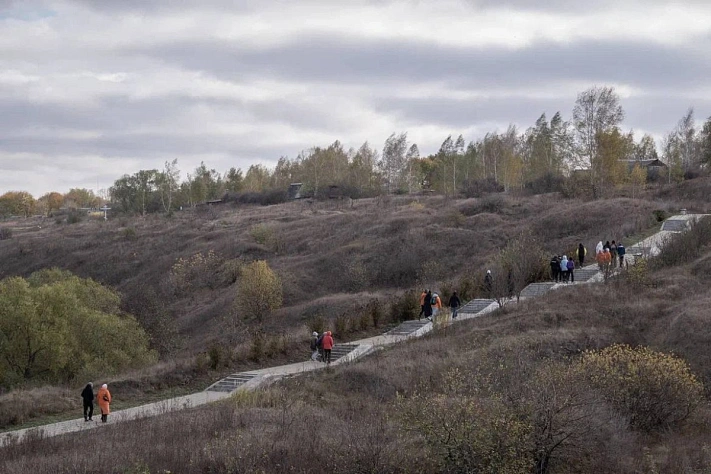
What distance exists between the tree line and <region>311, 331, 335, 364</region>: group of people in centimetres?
3723

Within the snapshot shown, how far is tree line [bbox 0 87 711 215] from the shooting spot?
2296 inches

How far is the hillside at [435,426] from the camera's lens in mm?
10840

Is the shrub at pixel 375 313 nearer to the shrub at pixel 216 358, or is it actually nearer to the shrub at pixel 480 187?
the shrub at pixel 216 358

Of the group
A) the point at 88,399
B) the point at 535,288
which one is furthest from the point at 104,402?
the point at 535,288

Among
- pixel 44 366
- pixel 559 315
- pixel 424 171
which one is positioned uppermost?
pixel 424 171

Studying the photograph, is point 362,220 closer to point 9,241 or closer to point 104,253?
point 104,253

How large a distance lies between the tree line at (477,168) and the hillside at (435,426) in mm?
40310

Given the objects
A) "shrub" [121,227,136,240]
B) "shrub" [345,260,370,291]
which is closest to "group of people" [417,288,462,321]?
"shrub" [345,260,370,291]

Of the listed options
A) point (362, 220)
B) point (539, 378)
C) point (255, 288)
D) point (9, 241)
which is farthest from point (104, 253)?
point (539, 378)

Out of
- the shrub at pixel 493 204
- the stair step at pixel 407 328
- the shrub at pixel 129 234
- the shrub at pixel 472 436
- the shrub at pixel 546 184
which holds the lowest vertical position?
the stair step at pixel 407 328

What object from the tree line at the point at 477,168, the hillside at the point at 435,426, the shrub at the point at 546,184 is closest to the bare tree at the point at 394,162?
the tree line at the point at 477,168

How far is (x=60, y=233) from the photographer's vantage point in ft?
266

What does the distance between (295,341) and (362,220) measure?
3554cm

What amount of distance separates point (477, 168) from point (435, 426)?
7736cm
